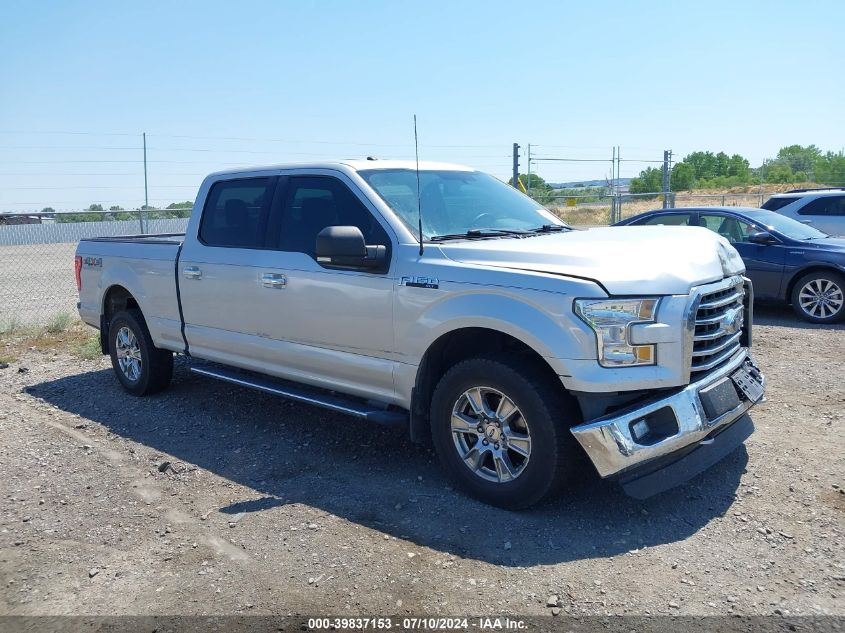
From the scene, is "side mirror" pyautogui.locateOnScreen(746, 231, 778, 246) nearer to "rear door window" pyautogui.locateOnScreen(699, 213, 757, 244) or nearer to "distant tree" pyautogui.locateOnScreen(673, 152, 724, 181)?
"rear door window" pyautogui.locateOnScreen(699, 213, 757, 244)

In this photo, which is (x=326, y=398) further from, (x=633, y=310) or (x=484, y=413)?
(x=633, y=310)

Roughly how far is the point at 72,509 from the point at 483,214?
3.26m

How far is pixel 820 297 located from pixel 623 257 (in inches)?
272

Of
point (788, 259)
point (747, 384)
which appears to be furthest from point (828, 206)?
point (747, 384)

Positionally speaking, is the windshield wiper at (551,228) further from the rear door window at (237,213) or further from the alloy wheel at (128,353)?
the alloy wheel at (128,353)

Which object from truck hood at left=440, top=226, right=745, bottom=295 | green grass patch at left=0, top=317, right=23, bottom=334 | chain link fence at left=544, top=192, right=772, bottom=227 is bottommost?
green grass patch at left=0, top=317, right=23, bottom=334

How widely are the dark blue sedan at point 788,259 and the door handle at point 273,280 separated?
19.3ft

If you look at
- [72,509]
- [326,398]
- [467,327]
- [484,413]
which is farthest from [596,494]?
[72,509]

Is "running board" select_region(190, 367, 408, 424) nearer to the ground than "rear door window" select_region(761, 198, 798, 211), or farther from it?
nearer to the ground

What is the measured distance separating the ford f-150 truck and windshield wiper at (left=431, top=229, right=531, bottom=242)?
0.06 feet

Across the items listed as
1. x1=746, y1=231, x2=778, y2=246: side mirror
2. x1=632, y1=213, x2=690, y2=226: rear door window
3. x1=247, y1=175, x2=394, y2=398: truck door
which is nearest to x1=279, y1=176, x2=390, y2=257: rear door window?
x1=247, y1=175, x2=394, y2=398: truck door

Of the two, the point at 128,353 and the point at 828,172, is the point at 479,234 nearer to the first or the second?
the point at 128,353

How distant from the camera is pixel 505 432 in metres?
4.25

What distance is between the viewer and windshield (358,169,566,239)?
4.98m
